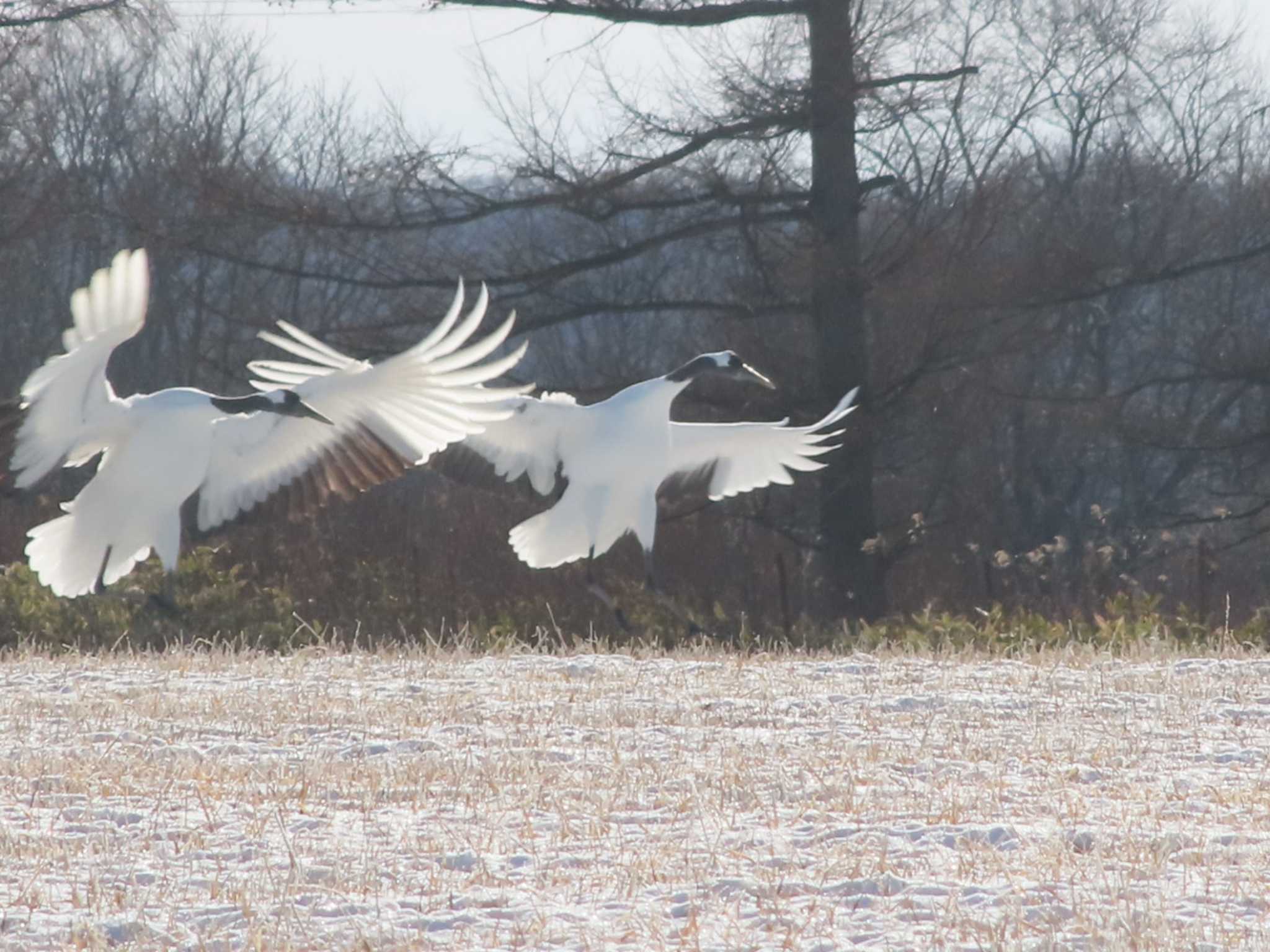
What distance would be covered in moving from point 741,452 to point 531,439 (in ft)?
4.42

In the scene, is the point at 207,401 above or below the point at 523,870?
above

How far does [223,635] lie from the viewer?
12.9m

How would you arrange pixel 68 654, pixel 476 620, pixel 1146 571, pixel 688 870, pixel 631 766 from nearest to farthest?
pixel 688 870, pixel 631 766, pixel 68 654, pixel 476 620, pixel 1146 571

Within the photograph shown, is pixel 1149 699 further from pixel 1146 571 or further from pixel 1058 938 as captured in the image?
pixel 1146 571

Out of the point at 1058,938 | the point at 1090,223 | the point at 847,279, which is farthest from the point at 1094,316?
the point at 1058,938

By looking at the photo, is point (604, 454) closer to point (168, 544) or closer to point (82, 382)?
point (168, 544)

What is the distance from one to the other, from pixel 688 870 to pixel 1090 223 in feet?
60.2

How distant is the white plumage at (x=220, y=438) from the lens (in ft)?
29.0

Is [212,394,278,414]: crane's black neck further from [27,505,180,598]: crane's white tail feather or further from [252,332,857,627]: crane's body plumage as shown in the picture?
[252,332,857,627]: crane's body plumage

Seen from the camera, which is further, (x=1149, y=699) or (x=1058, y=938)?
(x=1149, y=699)

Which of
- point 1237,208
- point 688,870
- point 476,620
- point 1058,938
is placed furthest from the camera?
point 1237,208

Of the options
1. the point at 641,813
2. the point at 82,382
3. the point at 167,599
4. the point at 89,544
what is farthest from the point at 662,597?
the point at 641,813

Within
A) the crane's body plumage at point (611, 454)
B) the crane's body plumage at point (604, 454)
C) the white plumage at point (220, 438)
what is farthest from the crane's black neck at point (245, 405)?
the crane's body plumage at point (604, 454)

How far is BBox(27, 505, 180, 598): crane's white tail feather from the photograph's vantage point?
982 centimetres
